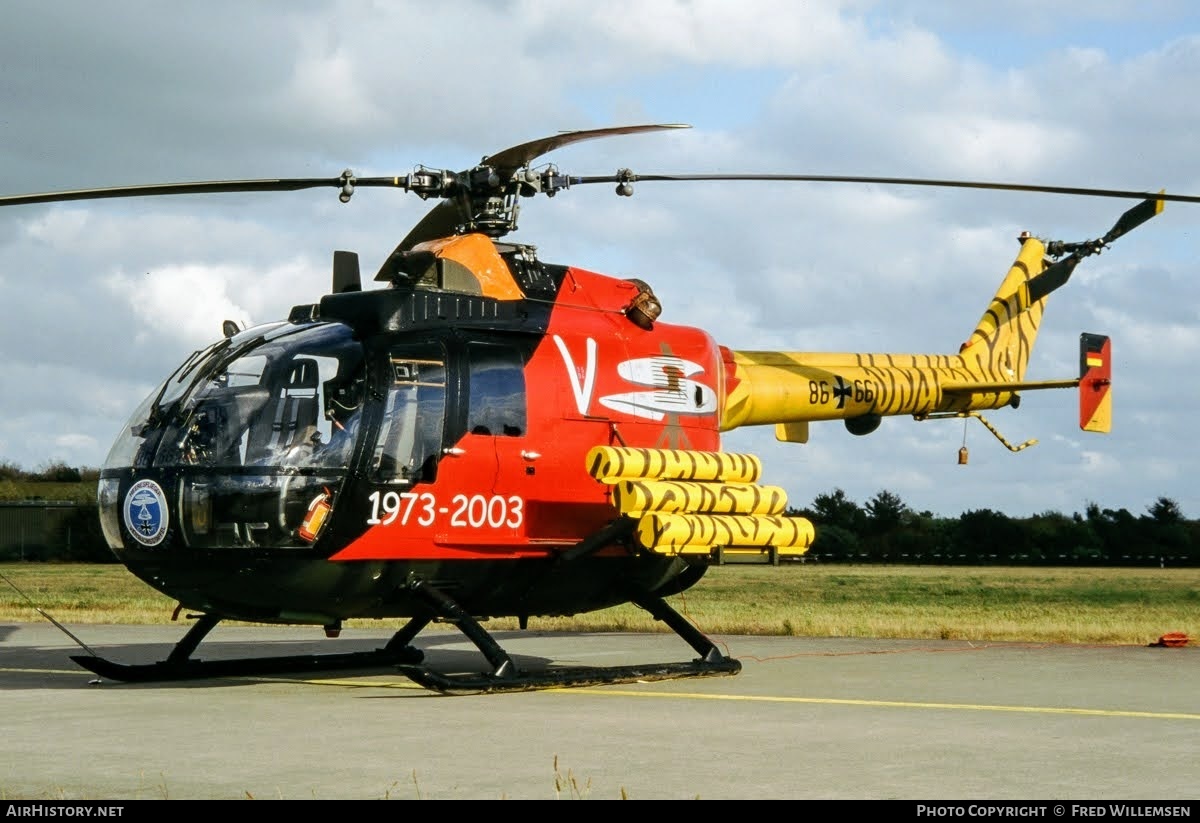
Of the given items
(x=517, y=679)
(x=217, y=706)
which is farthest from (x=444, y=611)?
(x=217, y=706)

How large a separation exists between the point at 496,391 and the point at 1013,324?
36.0ft

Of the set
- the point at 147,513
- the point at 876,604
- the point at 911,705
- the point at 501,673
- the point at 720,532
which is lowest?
the point at 876,604

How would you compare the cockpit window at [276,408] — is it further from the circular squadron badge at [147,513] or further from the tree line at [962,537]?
the tree line at [962,537]

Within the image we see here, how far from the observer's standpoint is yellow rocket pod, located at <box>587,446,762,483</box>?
1287 cm

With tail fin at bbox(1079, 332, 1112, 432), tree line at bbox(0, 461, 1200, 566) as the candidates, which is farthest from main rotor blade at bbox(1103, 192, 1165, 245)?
tree line at bbox(0, 461, 1200, 566)

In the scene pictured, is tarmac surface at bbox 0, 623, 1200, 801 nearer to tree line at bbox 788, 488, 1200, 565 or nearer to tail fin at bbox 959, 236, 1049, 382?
tail fin at bbox 959, 236, 1049, 382

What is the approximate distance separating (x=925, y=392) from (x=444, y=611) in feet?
28.3

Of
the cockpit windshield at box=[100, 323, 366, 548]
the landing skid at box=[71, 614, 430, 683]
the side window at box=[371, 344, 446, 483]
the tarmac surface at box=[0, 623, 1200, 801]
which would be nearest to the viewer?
the tarmac surface at box=[0, 623, 1200, 801]

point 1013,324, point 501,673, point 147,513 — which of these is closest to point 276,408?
point 147,513

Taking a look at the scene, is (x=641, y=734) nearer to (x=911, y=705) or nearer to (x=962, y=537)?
(x=911, y=705)

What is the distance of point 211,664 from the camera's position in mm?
14047

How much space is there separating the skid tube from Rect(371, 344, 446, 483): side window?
3.43 feet

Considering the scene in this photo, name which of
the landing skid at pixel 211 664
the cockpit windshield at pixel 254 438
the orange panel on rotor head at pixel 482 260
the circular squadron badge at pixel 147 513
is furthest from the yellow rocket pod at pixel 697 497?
the circular squadron badge at pixel 147 513

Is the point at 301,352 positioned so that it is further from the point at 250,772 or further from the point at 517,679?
the point at 250,772
